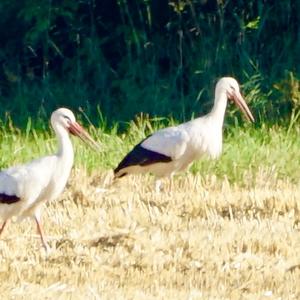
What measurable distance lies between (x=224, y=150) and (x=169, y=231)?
234 cm

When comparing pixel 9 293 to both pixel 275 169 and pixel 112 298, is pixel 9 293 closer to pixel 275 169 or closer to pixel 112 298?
pixel 112 298

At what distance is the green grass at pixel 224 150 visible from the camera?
1168 centimetres

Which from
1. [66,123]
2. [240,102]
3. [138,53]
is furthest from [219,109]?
[138,53]

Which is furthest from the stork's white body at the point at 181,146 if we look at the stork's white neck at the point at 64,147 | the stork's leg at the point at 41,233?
the stork's leg at the point at 41,233

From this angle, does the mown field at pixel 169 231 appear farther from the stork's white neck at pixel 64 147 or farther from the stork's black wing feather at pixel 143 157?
the stork's white neck at pixel 64 147

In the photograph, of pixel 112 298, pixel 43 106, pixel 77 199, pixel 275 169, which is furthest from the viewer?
pixel 43 106

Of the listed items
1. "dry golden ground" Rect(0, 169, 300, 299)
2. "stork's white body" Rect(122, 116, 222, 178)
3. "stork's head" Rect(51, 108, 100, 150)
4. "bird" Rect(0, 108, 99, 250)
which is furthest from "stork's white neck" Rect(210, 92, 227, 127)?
"bird" Rect(0, 108, 99, 250)

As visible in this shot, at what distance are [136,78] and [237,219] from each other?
16.4 feet

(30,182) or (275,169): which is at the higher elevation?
(30,182)

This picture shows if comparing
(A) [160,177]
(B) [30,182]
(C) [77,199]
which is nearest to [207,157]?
(A) [160,177]

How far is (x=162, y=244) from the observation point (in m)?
9.37

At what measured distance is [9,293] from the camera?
8.29m

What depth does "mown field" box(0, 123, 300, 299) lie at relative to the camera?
27.9ft

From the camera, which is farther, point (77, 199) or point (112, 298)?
point (77, 199)
